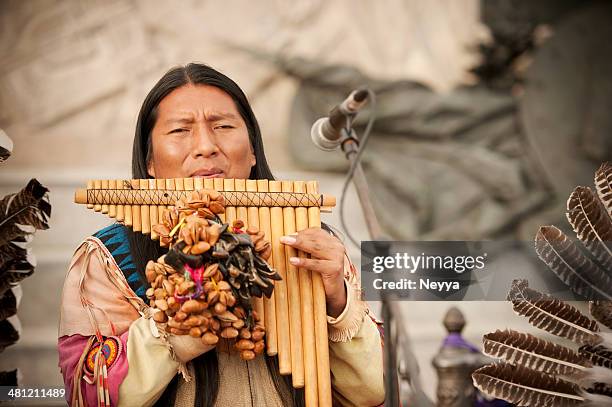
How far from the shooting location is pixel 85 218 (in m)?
3.20

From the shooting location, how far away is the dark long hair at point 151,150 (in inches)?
74.0

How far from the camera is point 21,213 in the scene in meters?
1.96

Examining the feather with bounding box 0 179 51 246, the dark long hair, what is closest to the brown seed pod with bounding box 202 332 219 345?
the dark long hair

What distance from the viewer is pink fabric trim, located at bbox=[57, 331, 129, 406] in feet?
5.80

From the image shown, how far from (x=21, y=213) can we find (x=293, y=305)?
691 millimetres

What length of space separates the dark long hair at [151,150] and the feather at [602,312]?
27.5 inches

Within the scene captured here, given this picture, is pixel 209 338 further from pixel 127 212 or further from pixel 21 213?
pixel 21 213

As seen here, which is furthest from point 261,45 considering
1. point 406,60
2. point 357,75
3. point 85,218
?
point 85,218

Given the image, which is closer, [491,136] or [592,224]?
[592,224]

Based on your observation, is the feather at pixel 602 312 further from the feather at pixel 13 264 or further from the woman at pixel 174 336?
the feather at pixel 13 264

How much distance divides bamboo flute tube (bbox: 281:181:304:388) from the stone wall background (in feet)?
5.17

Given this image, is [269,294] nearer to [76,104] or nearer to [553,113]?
[76,104]

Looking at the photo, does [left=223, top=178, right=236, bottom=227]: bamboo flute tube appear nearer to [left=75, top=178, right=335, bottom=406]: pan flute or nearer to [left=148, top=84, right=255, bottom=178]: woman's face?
[left=75, top=178, right=335, bottom=406]: pan flute

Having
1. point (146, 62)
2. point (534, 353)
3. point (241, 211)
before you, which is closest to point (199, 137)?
point (241, 211)
